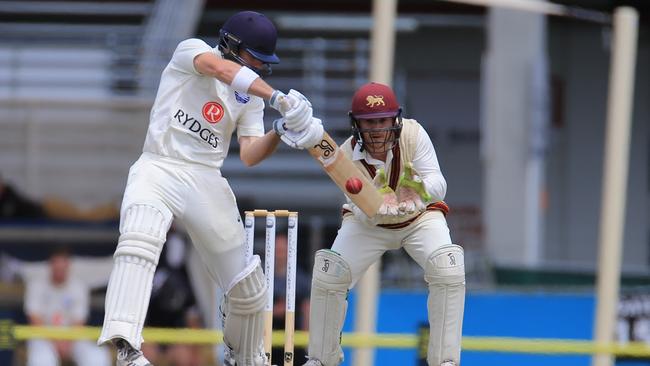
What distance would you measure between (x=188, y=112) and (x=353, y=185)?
0.80 meters

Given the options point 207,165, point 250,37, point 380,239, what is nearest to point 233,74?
point 250,37

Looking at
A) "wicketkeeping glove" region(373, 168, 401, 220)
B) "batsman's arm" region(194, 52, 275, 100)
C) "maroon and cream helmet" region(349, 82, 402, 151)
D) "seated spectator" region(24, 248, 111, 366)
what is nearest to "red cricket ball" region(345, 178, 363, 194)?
"wicketkeeping glove" region(373, 168, 401, 220)

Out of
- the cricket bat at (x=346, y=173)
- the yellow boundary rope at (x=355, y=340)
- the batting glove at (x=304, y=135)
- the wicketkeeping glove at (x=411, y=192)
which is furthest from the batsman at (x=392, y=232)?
the yellow boundary rope at (x=355, y=340)

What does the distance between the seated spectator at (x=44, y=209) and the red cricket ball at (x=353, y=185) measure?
6268mm

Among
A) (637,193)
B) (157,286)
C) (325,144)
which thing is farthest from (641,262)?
(325,144)

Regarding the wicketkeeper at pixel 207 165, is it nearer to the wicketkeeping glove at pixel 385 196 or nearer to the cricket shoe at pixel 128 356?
the cricket shoe at pixel 128 356

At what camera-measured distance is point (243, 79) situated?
598 centimetres

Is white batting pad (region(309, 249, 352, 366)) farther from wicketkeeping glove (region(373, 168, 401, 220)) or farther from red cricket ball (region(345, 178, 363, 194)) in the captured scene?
red cricket ball (region(345, 178, 363, 194))

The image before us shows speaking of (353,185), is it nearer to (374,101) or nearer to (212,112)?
(374,101)

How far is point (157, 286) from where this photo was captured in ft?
37.1

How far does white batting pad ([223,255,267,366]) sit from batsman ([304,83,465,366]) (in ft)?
0.81

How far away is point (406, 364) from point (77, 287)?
254cm

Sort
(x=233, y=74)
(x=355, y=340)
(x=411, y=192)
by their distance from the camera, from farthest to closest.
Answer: (x=355, y=340)
(x=411, y=192)
(x=233, y=74)

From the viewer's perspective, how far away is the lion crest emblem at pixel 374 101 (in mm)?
6254
